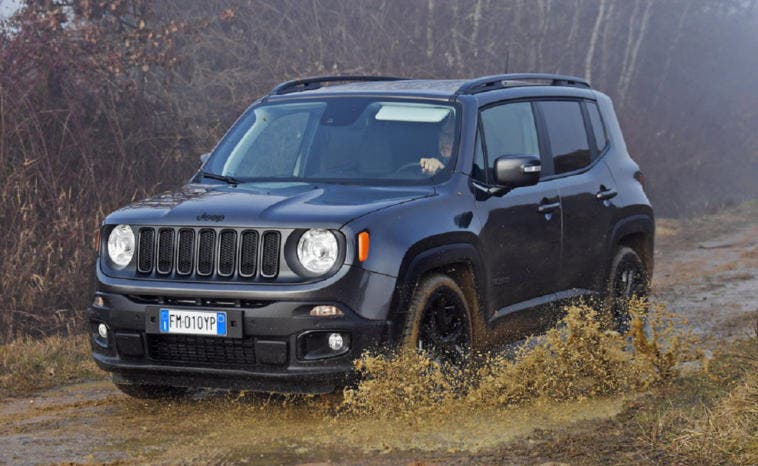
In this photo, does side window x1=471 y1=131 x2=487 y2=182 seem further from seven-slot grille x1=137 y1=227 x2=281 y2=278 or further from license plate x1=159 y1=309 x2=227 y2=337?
license plate x1=159 y1=309 x2=227 y2=337

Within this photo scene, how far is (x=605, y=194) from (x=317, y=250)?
3.10 metres

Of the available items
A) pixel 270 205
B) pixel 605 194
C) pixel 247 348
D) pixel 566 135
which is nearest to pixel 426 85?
pixel 566 135

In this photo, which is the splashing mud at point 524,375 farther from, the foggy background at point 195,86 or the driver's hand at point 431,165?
the foggy background at point 195,86

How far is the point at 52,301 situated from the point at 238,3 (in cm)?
1073

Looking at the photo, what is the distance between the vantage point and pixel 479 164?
23.6 feet

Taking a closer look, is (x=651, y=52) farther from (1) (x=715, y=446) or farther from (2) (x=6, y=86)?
(1) (x=715, y=446)

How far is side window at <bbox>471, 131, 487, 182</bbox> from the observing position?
7133mm

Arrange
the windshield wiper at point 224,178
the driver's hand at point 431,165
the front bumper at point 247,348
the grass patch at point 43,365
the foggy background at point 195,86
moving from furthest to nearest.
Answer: the foggy background at point 195,86 → the grass patch at point 43,365 → the windshield wiper at point 224,178 → the driver's hand at point 431,165 → the front bumper at point 247,348

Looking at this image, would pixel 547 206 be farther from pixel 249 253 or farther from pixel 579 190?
pixel 249 253

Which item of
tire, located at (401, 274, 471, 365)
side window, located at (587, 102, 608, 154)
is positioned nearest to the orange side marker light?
tire, located at (401, 274, 471, 365)

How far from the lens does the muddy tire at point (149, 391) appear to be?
6805mm

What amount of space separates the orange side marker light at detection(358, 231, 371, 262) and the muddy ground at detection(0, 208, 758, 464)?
2.71 ft

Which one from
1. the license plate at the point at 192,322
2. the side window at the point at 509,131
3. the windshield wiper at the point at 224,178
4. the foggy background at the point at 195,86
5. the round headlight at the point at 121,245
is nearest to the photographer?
the license plate at the point at 192,322

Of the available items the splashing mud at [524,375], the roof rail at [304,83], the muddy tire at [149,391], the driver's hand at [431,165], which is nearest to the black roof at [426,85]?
the roof rail at [304,83]
